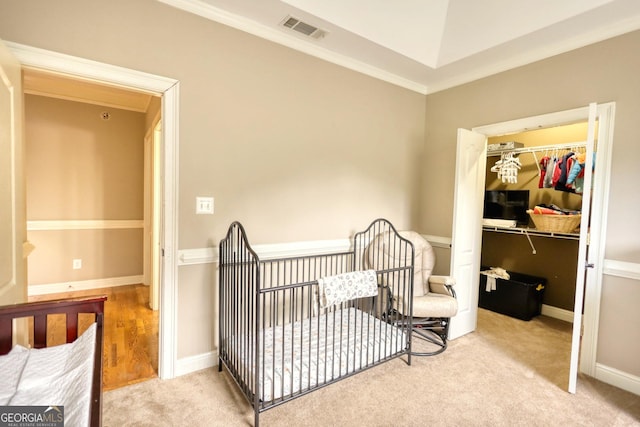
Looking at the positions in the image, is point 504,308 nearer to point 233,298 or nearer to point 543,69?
point 543,69

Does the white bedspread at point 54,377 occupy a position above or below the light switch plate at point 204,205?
below

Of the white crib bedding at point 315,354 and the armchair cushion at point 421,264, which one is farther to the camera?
the armchair cushion at point 421,264

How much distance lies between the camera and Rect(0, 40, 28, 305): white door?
1422 millimetres

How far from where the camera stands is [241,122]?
7.64 ft

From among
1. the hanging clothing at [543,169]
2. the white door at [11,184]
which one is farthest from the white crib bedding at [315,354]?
the hanging clothing at [543,169]

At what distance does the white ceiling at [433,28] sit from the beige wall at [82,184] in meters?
2.90

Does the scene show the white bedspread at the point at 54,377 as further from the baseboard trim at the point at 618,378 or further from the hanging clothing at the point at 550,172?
the hanging clothing at the point at 550,172

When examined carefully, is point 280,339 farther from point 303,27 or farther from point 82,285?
point 82,285

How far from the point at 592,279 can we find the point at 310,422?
230 cm

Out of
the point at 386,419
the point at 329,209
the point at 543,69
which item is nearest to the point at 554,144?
the point at 543,69

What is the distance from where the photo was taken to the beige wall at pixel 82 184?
379 cm

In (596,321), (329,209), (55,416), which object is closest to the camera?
(55,416)

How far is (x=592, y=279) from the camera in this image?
2322 mm

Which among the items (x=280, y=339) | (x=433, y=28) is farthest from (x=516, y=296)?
(x=433, y=28)
